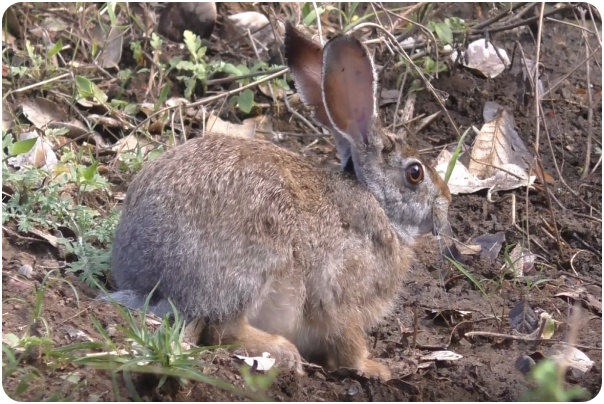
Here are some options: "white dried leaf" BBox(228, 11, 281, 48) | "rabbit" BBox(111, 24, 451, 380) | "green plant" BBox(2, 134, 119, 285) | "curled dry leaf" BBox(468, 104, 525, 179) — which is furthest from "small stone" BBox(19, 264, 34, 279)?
"white dried leaf" BBox(228, 11, 281, 48)

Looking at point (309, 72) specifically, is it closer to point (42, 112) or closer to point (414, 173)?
point (414, 173)

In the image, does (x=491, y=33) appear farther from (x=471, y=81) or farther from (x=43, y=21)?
(x=43, y=21)

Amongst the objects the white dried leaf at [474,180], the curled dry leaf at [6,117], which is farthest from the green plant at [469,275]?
the curled dry leaf at [6,117]

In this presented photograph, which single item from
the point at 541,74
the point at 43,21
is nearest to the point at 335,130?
the point at 541,74

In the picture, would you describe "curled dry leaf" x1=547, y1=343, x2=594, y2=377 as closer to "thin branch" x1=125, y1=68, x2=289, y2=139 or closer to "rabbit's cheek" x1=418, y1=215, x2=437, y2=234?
"rabbit's cheek" x1=418, y1=215, x2=437, y2=234

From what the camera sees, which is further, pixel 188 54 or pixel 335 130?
pixel 188 54

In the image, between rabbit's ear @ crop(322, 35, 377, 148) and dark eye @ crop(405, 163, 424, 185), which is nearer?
rabbit's ear @ crop(322, 35, 377, 148)
